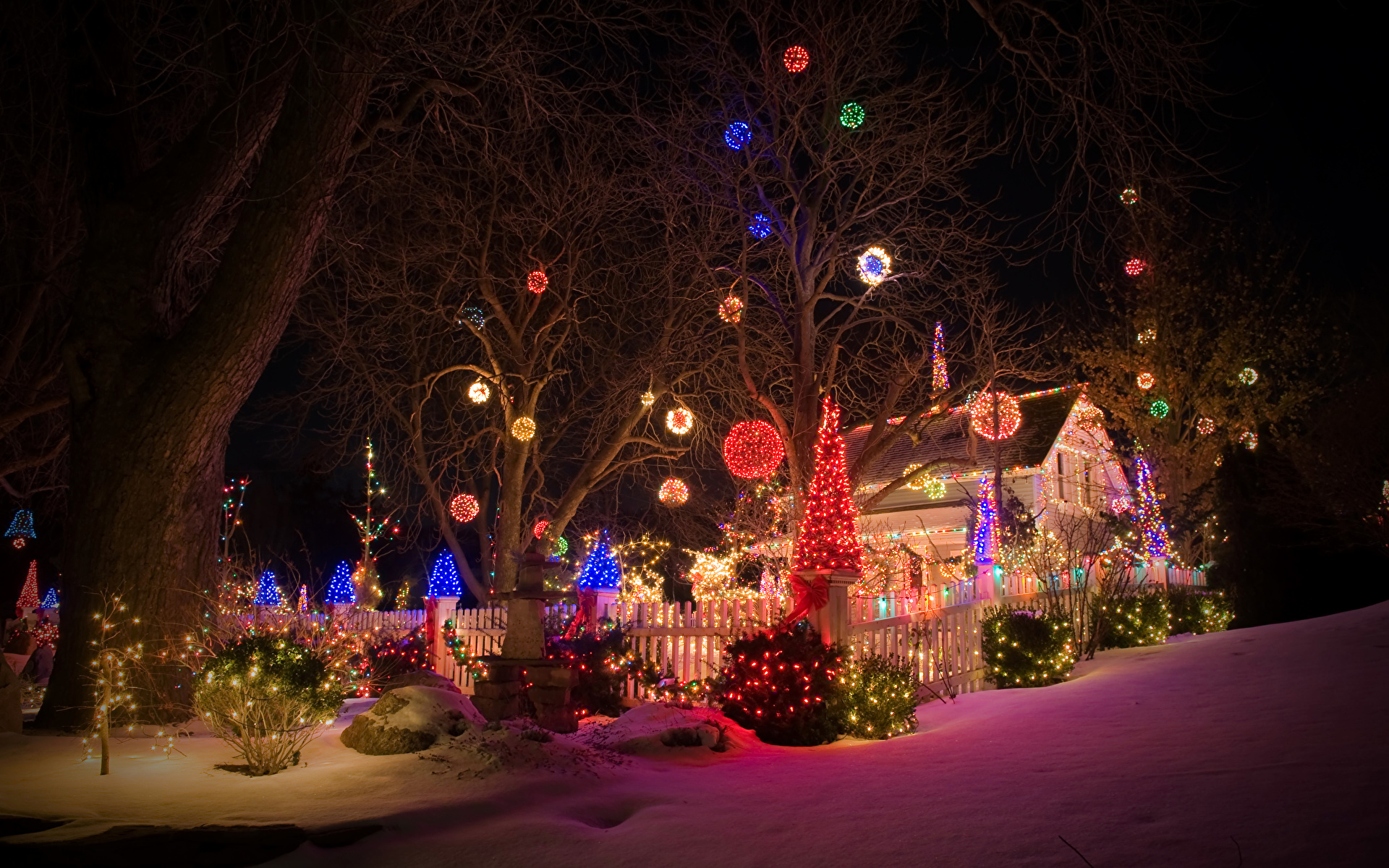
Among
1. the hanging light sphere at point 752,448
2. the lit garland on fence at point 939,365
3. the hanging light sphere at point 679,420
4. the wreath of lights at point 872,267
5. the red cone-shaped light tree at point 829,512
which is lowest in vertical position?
the red cone-shaped light tree at point 829,512

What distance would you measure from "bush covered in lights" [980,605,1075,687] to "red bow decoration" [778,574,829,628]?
8.26 ft

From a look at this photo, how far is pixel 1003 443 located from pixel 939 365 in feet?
35.8

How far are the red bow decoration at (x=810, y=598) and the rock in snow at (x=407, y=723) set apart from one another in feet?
10.5

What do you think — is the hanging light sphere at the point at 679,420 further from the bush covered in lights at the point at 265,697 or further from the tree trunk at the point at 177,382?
the bush covered in lights at the point at 265,697

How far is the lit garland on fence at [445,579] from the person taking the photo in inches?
927

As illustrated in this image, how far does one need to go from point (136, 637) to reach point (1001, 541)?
15.2 m

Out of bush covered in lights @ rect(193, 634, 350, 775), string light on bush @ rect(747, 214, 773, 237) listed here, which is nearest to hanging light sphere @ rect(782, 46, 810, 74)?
string light on bush @ rect(747, 214, 773, 237)

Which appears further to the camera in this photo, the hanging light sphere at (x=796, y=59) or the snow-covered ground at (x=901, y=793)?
the hanging light sphere at (x=796, y=59)

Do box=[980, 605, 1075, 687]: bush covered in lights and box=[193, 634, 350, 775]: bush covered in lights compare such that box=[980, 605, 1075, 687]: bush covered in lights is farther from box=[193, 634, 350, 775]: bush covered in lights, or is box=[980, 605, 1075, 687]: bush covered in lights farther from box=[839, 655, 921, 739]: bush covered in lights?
box=[193, 634, 350, 775]: bush covered in lights

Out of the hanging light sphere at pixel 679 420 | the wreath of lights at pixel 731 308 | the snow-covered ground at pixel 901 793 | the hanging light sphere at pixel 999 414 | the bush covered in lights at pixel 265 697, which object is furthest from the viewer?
the hanging light sphere at pixel 999 414

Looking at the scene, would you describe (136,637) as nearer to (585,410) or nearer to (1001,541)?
(585,410)

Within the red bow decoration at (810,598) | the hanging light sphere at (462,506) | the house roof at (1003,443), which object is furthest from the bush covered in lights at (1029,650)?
the house roof at (1003,443)

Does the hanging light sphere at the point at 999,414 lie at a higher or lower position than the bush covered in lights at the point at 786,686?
higher

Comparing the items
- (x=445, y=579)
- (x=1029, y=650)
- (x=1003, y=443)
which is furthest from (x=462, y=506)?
(x=1003, y=443)
